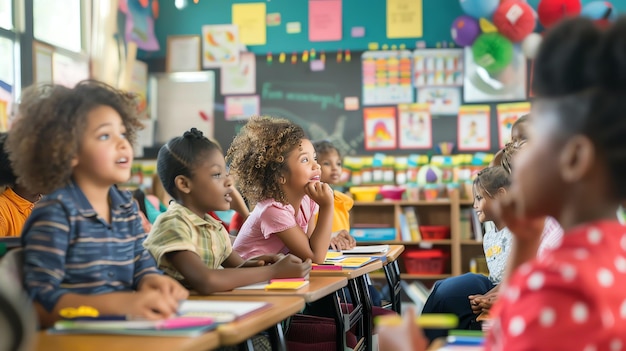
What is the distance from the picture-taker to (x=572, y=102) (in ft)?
2.73

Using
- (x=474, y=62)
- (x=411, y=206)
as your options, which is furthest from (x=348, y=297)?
(x=474, y=62)

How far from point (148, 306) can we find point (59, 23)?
464cm

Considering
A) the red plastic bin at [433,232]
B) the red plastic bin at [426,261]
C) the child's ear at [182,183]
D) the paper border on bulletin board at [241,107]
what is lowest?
the red plastic bin at [426,261]

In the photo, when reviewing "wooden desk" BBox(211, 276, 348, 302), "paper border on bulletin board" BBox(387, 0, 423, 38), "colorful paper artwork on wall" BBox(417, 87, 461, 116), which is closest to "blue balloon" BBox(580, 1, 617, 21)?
"colorful paper artwork on wall" BBox(417, 87, 461, 116)

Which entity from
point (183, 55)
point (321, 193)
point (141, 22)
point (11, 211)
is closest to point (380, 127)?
point (183, 55)

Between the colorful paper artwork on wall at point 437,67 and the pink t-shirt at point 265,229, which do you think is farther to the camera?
A: the colorful paper artwork on wall at point 437,67

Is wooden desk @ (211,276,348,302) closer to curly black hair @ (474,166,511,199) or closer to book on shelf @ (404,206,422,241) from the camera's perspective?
curly black hair @ (474,166,511,199)

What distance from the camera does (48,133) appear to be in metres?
1.51

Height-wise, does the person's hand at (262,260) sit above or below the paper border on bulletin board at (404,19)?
below

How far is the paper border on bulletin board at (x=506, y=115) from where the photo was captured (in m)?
6.15

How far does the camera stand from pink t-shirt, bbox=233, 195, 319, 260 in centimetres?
262

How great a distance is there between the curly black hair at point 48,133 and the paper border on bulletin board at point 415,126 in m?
4.97

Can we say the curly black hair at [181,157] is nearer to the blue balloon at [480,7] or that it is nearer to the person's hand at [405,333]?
A: the person's hand at [405,333]

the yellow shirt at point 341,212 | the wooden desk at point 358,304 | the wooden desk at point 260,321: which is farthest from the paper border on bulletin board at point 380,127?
the wooden desk at point 260,321
